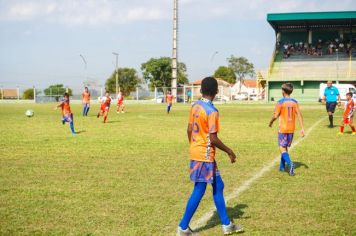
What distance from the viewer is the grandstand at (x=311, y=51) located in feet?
179

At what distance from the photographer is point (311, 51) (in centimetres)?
5875

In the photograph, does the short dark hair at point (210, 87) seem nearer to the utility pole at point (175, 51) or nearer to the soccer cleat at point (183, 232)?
the soccer cleat at point (183, 232)

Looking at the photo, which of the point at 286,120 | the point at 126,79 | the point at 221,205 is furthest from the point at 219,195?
the point at 126,79

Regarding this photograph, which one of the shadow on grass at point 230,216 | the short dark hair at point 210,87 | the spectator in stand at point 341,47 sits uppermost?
the spectator in stand at point 341,47

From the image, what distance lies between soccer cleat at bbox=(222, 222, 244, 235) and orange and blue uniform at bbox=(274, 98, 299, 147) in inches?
161

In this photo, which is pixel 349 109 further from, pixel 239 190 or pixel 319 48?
pixel 319 48

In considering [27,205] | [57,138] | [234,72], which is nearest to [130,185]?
[27,205]

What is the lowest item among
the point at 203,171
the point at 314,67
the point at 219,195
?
the point at 219,195

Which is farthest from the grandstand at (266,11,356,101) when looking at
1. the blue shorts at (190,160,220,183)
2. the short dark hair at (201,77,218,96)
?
the blue shorts at (190,160,220,183)

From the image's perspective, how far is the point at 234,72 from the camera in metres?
127

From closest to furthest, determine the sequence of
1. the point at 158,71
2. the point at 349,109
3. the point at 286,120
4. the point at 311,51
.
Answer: the point at 286,120 < the point at 349,109 < the point at 311,51 < the point at 158,71

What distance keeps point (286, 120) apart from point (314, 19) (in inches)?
2004

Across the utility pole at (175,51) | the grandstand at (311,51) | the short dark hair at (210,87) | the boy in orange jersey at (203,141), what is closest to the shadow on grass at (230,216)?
the boy in orange jersey at (203,141)

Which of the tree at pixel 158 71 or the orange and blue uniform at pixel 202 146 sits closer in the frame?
the orange and blue uniform at pixel 202 146
